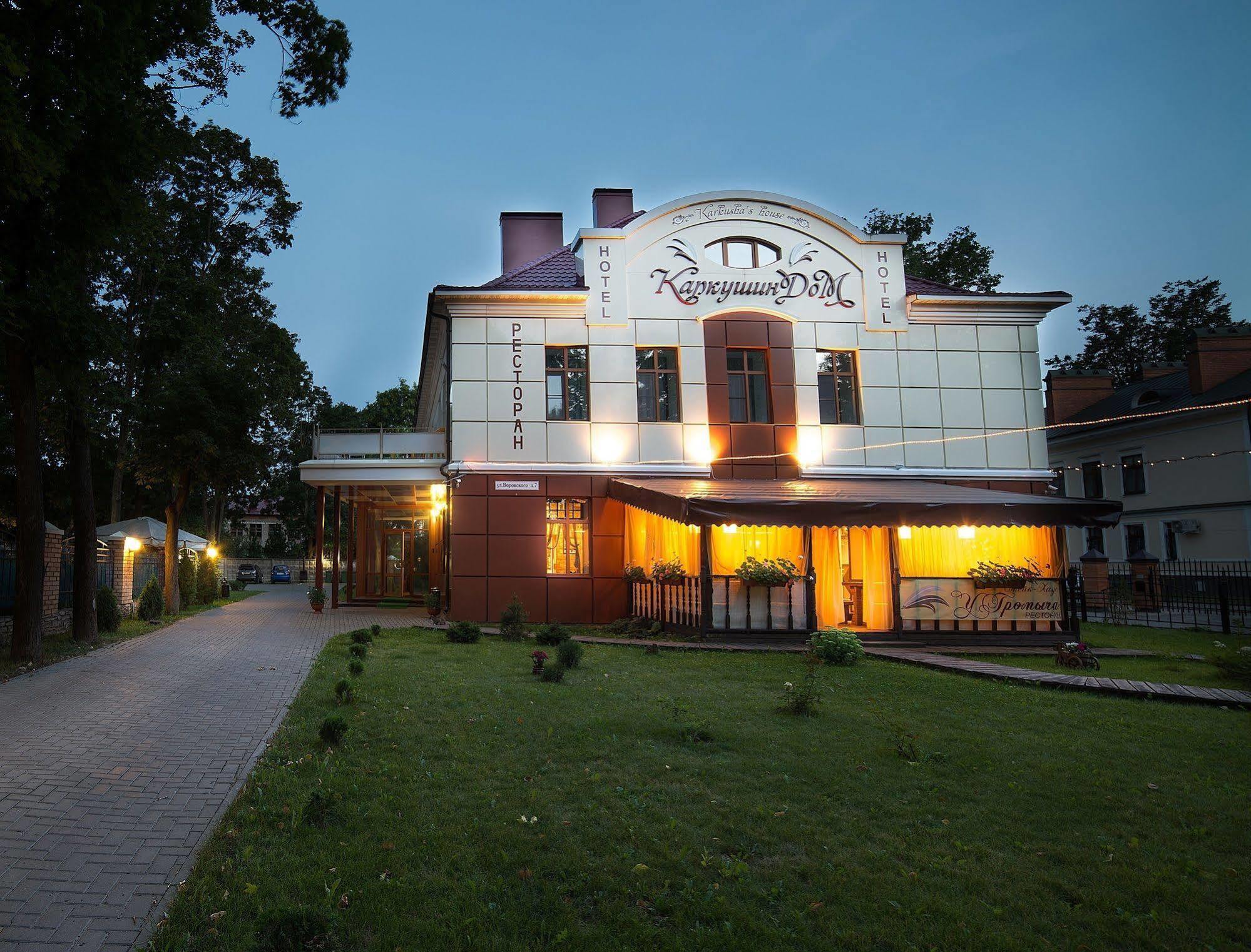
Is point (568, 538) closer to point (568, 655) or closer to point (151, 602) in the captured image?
point (568, 655)

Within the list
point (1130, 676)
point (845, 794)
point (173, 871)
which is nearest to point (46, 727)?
point (173, 871)

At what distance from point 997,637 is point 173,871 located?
13.8 m

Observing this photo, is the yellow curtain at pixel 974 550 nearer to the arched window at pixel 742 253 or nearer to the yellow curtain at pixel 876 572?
the yellow curtain at pixel 876 572

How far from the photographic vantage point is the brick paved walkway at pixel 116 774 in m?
3.74

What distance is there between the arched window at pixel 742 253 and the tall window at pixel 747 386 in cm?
209

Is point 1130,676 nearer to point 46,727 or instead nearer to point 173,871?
point 173,871

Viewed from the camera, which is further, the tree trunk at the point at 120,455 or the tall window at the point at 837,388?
the tree trunk at the point at 120,455

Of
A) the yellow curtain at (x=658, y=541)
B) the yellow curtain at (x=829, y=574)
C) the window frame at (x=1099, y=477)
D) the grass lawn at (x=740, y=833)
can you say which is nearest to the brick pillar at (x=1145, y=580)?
the window frame at (x=1099, y=477)

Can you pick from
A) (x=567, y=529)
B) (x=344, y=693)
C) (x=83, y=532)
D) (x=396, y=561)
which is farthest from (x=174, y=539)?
(x=344, y=693)

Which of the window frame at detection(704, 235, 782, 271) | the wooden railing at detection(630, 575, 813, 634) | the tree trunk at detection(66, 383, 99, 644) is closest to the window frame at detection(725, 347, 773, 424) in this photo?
the window frame at detection(704, 235, 782, 271)

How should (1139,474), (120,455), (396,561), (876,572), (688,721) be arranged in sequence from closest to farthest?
1. (688,721)
2. (876,572)
3. (120,455)
4. (396,561)
5. (1139,474)

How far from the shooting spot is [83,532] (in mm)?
13867

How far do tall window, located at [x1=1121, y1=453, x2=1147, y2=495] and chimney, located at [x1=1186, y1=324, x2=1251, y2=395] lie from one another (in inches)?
126

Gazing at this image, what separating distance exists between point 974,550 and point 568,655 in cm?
948
